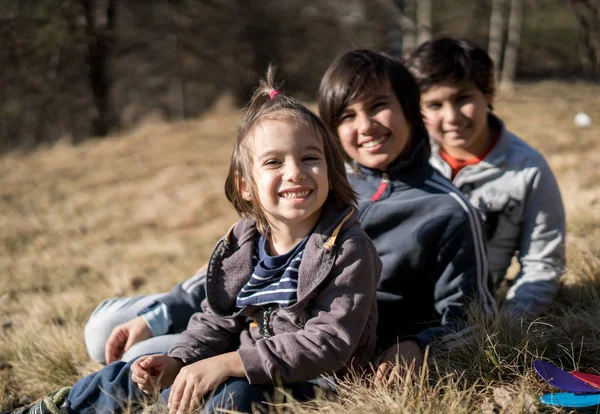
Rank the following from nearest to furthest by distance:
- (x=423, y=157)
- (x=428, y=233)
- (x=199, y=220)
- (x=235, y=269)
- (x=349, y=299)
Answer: (x=349, y=299) → (x=235, y=269) → (x=428, y=233) → (x=423, y=157) → (x=199, y=220)

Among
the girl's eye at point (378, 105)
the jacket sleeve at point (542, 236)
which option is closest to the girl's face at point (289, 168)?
the girl's eye at point (378, 105)

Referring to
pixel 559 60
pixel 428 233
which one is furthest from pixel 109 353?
pixel 559 60

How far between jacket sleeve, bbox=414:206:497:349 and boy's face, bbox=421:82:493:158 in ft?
2.04

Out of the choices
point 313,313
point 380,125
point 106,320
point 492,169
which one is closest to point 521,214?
point 492,169

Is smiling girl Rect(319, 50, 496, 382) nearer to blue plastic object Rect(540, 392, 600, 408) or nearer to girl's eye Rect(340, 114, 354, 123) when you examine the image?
girl's eye Rect(340, 114, 354, 123)

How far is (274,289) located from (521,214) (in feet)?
4.19

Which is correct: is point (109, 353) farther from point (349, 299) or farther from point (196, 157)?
point (196, 157)

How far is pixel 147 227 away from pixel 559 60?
42.4 feet

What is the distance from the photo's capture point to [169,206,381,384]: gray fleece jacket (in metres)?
1.57

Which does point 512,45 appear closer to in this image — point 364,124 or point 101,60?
point 101,60

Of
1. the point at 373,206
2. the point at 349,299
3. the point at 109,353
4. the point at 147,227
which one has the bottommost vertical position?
the point at 147,227

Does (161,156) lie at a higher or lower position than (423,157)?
lower

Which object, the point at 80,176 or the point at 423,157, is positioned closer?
the point at 423,157

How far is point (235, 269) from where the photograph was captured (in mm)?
1822
